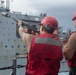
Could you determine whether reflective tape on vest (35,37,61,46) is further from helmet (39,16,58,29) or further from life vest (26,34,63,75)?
helmet (39,16,58,29)

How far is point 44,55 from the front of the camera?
258 cm

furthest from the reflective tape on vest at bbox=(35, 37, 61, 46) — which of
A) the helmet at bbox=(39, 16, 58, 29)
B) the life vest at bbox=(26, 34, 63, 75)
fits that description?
the helmet at bbox=(39, 16, 58, 29)

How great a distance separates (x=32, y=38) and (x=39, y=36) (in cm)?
8

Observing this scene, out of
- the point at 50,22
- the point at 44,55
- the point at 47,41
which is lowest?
the point at 44,55

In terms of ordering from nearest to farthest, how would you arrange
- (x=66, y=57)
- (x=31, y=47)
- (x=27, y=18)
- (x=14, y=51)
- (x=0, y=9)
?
(x=31, y=47) → (x=66, y=57) → (x=14, y=51) → (x=0, y=9) → (x=27, y=18)

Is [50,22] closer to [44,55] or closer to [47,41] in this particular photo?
[47,41]

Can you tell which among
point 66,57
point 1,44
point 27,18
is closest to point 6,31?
point 1,44

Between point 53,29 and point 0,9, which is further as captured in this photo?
point 0,9

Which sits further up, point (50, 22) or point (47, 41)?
point (50, 22)

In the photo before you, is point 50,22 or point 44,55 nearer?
point 44,55

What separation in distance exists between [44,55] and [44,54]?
0.03 feet

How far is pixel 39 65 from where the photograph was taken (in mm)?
2604

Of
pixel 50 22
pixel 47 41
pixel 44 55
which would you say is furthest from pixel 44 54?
pixel 50 22

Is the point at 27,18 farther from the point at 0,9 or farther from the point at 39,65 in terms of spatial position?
the point at 39,65
